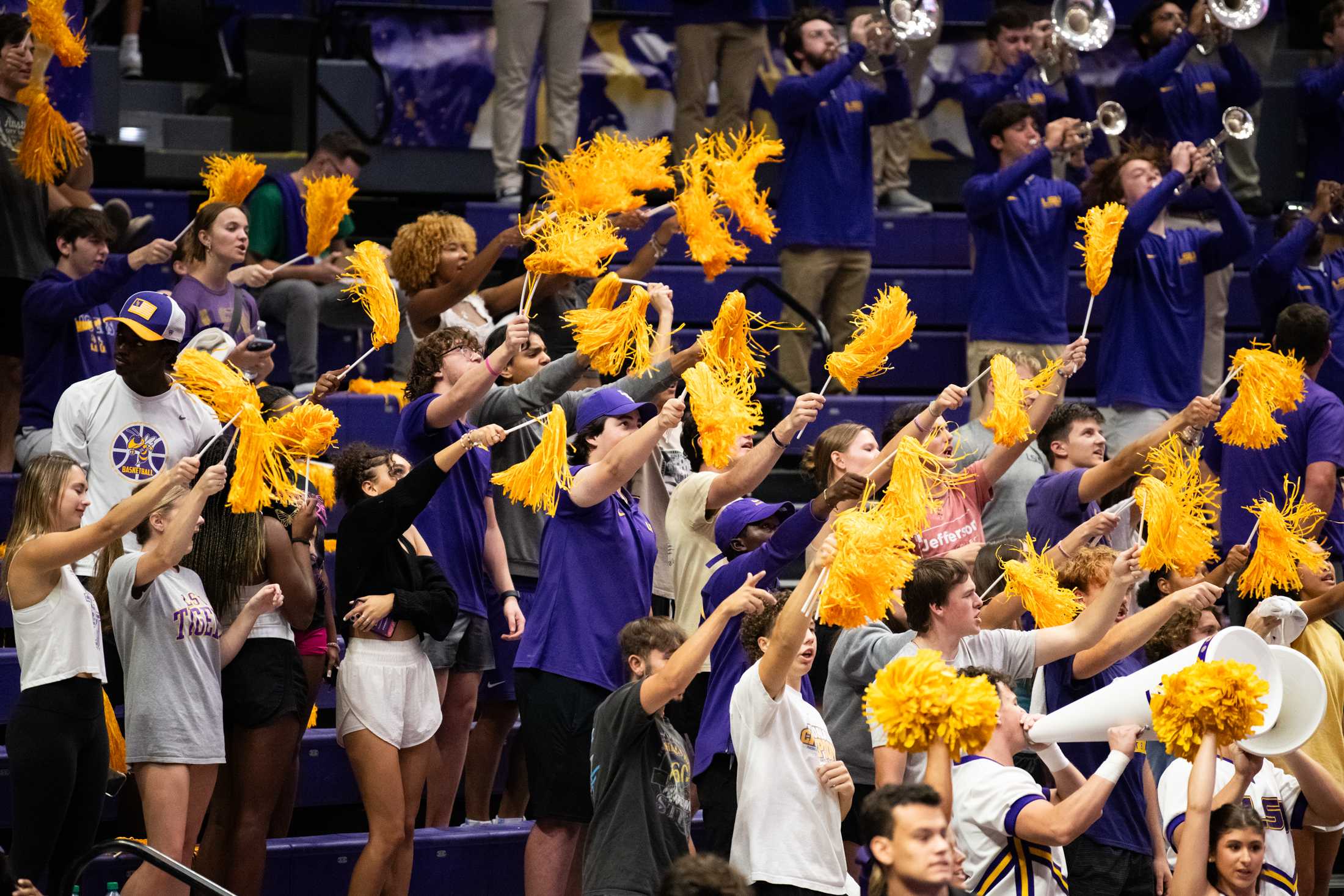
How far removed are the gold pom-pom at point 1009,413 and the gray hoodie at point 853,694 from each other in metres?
1.01

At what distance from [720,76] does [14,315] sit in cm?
449

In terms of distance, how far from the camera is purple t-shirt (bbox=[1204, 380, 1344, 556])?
735 cm

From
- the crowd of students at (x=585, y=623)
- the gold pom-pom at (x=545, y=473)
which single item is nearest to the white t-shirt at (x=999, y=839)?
the crowd of students at (x=585, y=623)

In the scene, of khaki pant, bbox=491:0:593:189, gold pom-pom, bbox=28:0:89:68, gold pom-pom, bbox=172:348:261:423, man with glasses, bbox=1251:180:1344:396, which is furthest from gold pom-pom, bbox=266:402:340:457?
man with glasses, bbox=1251:180:1344:396

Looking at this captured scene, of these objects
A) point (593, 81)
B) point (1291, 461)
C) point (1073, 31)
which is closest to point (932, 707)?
point (1291, 461)

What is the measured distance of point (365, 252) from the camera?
243 inches

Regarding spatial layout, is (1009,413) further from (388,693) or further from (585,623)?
(388,693)

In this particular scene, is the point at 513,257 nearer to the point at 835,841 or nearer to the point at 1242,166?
the point at 1242,166

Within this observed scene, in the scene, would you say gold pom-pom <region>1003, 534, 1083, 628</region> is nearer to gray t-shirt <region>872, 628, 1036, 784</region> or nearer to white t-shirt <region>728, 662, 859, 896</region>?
gray t-shirt <region>872, 628, 1036, 784</region>

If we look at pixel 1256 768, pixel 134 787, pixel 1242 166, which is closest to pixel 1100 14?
pixel 1242 166

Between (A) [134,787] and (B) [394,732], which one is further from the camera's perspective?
(A) [134,787]

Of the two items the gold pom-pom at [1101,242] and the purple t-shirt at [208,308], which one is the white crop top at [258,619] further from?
the gold pom-pom at [1101,242]

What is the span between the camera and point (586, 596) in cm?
555

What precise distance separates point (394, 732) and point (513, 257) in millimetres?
4754
